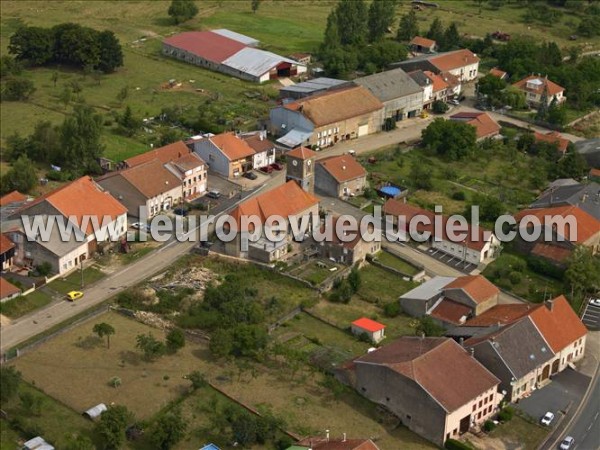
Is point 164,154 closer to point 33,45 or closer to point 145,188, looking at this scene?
point 145,188

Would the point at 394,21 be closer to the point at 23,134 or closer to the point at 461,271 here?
the point at 23,134

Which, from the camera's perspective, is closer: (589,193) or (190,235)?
(190,235)

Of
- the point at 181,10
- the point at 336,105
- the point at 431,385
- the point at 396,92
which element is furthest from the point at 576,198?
the point at 181,10

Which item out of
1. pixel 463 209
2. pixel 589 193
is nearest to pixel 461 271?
pixel 463 209

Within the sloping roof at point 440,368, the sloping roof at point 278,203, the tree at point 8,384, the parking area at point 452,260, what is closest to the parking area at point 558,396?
the sloping roof at point 440,368

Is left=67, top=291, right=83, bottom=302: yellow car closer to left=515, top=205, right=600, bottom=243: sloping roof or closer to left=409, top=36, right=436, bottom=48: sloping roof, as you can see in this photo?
left=515, top=205, right=600, bottom=243: sloping roof

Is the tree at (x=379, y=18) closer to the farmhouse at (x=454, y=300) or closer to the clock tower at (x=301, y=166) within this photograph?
the clock tower at (x=301, y=166)

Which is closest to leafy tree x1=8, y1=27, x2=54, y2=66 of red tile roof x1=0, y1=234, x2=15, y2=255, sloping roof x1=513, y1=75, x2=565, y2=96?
red tile roof x1=0, y1=234, x2=15, y2=255
